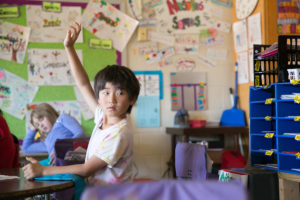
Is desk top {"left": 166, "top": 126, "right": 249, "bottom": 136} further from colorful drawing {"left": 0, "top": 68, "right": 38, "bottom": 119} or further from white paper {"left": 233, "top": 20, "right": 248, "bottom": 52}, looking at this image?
colorful drawing {"left": 0, "top": 68, "right": 38, "bottom": 119}

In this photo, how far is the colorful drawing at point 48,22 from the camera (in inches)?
162

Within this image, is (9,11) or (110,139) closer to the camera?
(110,139)

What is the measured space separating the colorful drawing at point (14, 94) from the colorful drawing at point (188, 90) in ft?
5.13

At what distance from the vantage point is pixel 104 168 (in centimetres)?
150

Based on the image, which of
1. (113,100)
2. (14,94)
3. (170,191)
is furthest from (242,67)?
(170,191)

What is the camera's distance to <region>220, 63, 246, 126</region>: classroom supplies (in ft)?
14.2

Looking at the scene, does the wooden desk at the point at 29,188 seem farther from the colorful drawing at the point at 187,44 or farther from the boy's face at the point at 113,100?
the colorful drawing at the point at 187,44

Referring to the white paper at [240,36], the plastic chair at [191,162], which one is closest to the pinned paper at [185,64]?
the white paper at [240,36]

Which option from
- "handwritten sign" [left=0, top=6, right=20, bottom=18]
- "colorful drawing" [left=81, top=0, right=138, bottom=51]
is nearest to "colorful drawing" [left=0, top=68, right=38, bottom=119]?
"handwritten sign" [left=0, top=6, right=20, bottom=18]

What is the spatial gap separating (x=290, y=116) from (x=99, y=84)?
57.3 inches

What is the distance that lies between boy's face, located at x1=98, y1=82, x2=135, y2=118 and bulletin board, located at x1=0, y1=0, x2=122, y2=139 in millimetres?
2662

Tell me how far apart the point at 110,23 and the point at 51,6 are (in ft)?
2.11

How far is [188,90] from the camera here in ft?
14.7

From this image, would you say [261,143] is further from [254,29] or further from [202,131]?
[254,29]
